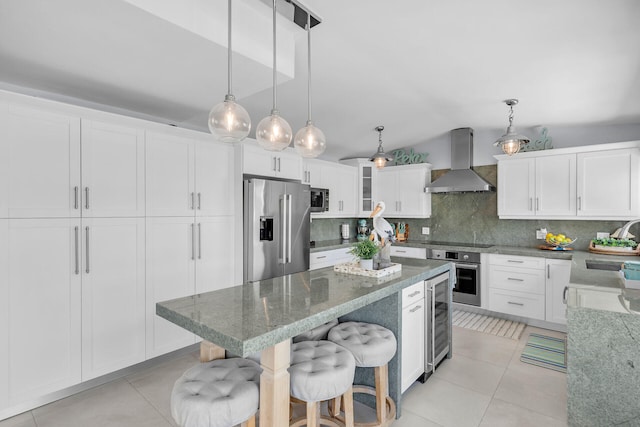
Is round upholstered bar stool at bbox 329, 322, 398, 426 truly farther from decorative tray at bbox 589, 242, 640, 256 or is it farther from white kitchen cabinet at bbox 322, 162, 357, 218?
decorative tray at bbox 589, 242, 640, 256

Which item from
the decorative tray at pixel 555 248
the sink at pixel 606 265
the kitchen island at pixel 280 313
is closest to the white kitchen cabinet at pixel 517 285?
the decorative tray at pixel 555 248

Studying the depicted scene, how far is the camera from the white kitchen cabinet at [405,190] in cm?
523

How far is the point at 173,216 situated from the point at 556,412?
3366 millimetres

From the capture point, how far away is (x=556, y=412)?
2275 mm

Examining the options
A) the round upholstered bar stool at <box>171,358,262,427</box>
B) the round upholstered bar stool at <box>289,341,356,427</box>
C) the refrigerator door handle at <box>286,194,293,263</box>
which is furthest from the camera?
the refrigerator door handle at <box>286,194,293,263</box>

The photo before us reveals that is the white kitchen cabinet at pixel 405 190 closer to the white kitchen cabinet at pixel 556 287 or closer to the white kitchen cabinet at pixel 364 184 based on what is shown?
the white kitchen cabinet at pixel 364 184

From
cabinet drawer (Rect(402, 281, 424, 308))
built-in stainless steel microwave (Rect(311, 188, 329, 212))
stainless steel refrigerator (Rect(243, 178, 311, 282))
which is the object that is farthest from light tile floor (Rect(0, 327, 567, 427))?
built-in stainless steel microwave (Rect(311, 188, 329, 212))

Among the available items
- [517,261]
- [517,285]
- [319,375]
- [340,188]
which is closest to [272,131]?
[319,375]

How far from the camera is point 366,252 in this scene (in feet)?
7.80

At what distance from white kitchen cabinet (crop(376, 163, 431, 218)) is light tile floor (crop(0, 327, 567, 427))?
263 cm

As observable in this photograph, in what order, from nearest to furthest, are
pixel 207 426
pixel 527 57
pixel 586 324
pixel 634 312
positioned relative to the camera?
pixel 207 426 < pixel 634 312 < pixel 586 324 < pixel 527 57

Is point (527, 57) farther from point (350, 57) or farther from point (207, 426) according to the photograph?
point (207, 426)

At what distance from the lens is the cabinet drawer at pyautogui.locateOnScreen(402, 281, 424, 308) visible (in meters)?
2.29

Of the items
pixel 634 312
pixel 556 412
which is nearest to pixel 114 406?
pixel 556 412
